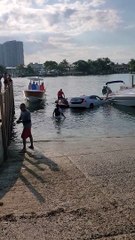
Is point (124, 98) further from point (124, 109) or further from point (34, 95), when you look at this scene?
point (34, 95)

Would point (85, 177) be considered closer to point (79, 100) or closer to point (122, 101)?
point (79, 100)

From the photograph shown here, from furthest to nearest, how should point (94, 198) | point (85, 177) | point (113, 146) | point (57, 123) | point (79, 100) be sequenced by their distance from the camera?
point (79, 100)
point (57, 123)
point (113, 146)
point (85, 177)
point (94, 198)

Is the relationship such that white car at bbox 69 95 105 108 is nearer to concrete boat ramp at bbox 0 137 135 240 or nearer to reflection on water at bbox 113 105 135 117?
reflection on water at bbox 113 105 135 117

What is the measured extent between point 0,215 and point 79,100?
33759 mm

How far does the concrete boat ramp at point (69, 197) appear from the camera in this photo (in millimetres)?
6293

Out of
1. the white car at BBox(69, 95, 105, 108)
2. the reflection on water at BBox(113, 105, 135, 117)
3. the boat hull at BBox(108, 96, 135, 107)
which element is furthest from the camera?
the boat hull at BBox(108, 96, 135, 107)

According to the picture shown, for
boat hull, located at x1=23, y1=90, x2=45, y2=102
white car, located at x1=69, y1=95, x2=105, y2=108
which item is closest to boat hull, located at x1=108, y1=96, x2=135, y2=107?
white car, located at x1=69, y1=95, x2=105, y2=108

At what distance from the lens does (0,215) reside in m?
7.07

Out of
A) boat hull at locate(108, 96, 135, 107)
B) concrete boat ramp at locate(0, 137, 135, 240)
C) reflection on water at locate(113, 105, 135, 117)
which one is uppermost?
concrete boat ramp at locate(0, 137, 135, 240)

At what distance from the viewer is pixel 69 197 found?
26.0 feet

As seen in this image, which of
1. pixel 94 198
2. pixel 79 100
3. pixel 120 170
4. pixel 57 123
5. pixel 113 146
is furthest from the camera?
pixel 79 100

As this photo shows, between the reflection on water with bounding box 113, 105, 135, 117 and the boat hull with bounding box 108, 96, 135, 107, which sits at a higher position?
the boat hull with bounding box 108, 96, 135, 107

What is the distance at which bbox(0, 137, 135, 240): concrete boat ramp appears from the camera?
248 inches

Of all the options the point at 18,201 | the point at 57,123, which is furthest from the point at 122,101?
the point at 18,201
